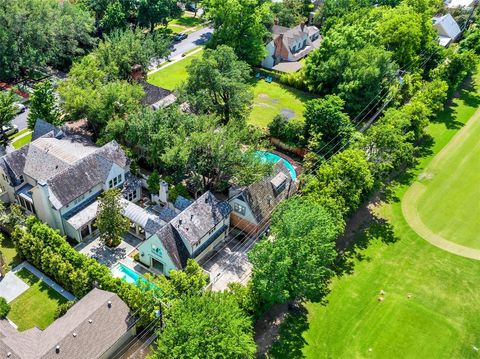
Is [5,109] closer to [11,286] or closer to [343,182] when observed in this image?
[11,286]

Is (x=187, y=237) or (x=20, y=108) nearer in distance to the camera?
(x=187, y=237)

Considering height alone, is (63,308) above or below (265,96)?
above

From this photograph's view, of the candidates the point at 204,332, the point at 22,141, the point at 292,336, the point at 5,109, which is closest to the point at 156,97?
the point at 22,141

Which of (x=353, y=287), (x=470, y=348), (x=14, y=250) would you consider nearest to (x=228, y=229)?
(x=353, y=287)

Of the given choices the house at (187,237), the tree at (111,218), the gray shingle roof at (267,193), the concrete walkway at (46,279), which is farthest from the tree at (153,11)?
the concrete walkway at (46,279)

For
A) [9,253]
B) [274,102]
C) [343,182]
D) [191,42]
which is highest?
[343,182]

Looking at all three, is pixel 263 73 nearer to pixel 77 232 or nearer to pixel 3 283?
pixel 77 232
